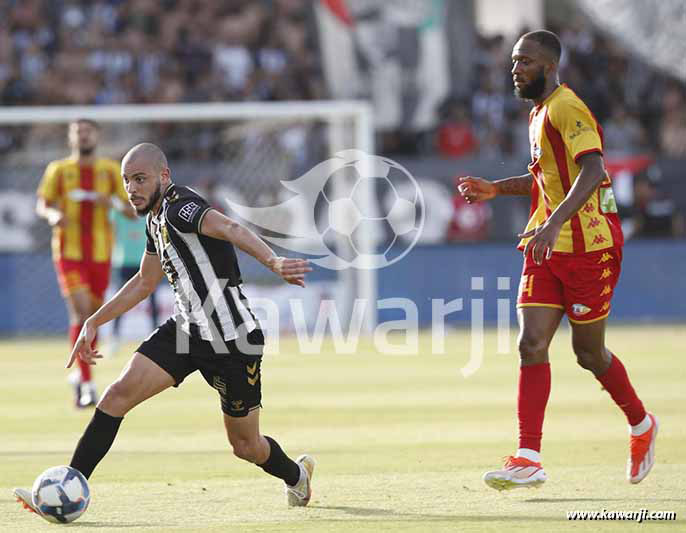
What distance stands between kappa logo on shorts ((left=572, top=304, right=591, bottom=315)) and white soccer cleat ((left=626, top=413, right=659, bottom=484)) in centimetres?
86

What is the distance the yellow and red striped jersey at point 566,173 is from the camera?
688 centimetres

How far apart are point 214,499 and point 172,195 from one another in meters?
1.67

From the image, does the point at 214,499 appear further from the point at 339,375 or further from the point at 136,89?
the point at 136,89

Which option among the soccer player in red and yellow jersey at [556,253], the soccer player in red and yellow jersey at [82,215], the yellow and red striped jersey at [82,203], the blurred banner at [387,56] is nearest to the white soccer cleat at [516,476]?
the soccer player in red and yellow jersey at [556,253]

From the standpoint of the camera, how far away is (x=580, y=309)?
7074 mm

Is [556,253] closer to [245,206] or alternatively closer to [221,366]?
[221,366]

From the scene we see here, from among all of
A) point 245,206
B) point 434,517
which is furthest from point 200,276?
point 245,206

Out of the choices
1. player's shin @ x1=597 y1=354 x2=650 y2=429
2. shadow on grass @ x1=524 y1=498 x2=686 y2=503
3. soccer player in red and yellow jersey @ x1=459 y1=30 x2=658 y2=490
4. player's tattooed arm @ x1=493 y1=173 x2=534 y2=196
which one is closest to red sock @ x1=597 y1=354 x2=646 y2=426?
player's shin @ x1=597 y1=354 x2=650 y2=429

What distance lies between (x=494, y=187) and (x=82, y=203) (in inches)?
241

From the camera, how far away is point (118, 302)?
271 inches

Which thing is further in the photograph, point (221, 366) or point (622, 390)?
point (622, 390)

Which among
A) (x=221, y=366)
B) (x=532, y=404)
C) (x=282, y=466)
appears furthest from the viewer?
(x=532, y=404)

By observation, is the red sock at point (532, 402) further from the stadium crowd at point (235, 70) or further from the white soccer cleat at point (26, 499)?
the stadium crowd at point (235, 70)

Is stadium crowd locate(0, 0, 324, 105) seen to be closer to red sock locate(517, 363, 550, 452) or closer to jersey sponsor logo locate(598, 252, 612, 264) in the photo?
jersey sponsor logo locate(598, 252, 612, 264)
